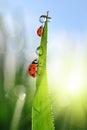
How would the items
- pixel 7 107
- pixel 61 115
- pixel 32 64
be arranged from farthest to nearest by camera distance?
pixel 61 115 < pixel 7 107 < pixel 32 64

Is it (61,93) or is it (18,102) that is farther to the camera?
(61,93)

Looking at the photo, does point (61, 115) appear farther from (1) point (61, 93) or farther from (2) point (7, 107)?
(2) point (7, 107)

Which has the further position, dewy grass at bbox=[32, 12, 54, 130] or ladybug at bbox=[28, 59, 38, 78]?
ladybug at bbox=[28, 59, 38, 78]

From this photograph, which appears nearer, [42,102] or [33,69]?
[42,102]

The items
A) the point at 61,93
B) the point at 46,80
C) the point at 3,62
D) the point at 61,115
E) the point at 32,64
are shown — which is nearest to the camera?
the point at 46,80

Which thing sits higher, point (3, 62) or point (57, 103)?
point (3, 62)

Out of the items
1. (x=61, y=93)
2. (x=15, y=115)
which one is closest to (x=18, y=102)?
(x=15, y=115)

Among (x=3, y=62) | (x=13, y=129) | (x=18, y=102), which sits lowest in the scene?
(x=13, y=129)

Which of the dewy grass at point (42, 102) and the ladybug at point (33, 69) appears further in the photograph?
the ladybug at point (33, 69)
